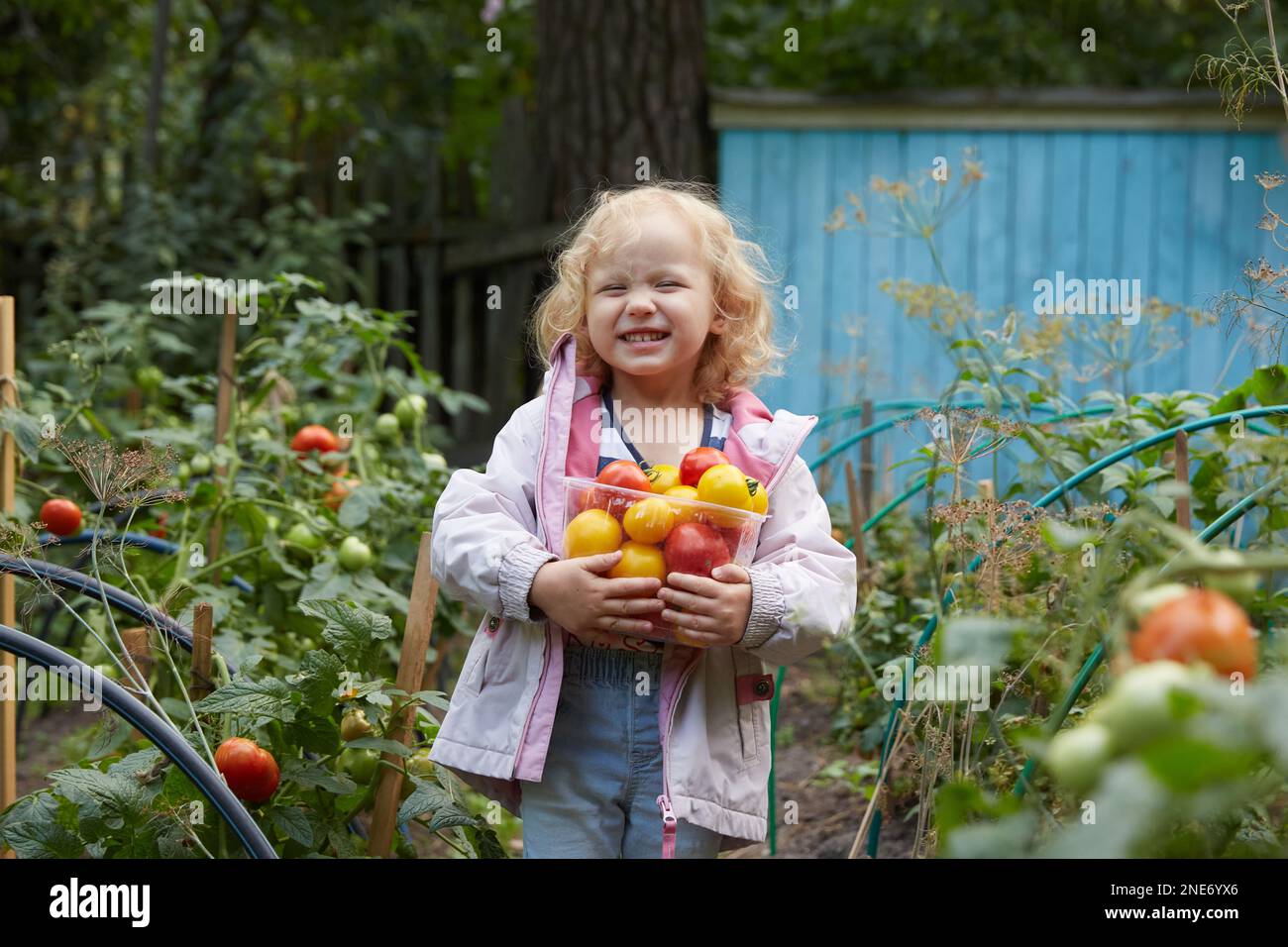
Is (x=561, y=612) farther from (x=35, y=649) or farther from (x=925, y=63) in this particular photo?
(x=925, y=63)

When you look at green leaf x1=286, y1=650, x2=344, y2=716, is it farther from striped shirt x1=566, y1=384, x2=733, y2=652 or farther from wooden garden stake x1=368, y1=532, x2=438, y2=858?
striped shirt x1=566, y1=384, x2=733, y2=652

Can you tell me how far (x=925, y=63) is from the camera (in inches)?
249

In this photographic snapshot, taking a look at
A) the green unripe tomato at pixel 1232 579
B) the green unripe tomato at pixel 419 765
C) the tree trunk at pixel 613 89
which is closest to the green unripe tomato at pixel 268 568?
the green unripe tomato at pixel 419 765

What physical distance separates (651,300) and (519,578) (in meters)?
0.44

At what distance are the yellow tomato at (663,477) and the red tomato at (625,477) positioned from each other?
2 cm

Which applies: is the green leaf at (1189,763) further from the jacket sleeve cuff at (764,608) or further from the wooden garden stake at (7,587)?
the wooden garden stake at (7,587)

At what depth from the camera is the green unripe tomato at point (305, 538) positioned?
8.38ft

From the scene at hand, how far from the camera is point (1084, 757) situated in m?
0.53

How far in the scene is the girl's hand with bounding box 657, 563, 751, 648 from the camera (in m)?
1.53

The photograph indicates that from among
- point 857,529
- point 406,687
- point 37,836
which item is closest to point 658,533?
point 406,687

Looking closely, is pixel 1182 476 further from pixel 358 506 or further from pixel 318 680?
pixel 358 506

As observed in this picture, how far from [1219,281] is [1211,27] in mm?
1797

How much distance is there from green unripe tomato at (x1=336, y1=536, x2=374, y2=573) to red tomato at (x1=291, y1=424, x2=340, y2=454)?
0.40 m

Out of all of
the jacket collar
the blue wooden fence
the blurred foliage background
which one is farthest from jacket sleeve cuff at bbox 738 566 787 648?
the blue wooden fence
